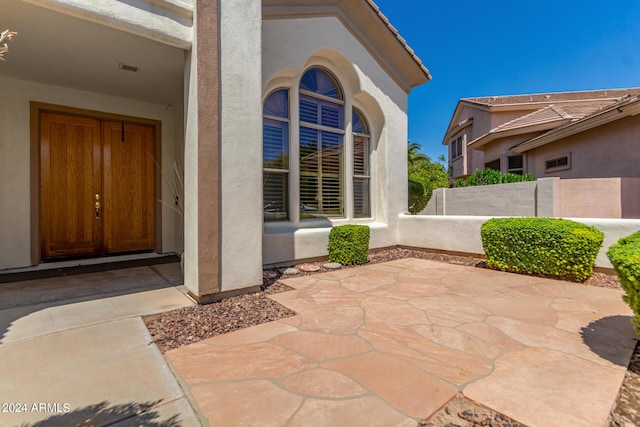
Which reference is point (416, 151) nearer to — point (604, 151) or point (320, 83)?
point (604, 151)

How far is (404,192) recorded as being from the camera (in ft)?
28.6

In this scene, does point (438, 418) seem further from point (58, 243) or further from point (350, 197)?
point (58, 243)

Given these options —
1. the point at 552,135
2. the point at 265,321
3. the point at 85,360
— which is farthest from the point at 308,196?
the point at 552,135

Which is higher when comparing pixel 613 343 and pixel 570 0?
pixel 570 0

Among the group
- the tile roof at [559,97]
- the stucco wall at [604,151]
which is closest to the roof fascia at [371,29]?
the stucco wall at [604,151]

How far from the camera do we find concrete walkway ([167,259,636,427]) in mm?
2053

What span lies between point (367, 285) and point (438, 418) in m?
3.21

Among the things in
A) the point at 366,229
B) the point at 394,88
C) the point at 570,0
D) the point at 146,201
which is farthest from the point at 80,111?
the point at 570,0

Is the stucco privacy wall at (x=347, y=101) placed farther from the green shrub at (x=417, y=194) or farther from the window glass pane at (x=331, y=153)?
the green shrub at (x=417, y=194)

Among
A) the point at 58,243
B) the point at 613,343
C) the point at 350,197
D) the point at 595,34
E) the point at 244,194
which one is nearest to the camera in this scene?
the point at 613,343

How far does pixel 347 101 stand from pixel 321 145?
4.88 ft

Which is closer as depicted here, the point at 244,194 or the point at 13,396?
the point at 13,396

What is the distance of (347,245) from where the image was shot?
670 centimetres

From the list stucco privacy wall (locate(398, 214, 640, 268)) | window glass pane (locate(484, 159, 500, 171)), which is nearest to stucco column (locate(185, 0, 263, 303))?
stucco privacy wall (locate(398, 214, 640, 268))
